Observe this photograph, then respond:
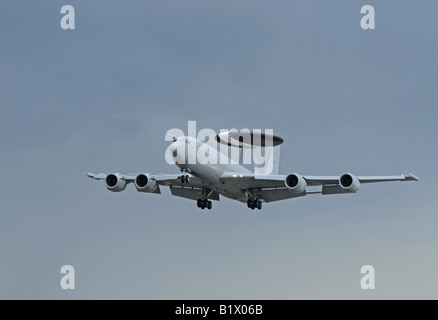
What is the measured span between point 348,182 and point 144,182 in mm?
17430

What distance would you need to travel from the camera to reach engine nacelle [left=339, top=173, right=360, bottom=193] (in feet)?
192

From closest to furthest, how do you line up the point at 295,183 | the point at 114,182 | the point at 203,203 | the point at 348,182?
the point at 348,182, the point at 295,183, the point at 114,182, the point at 203,203

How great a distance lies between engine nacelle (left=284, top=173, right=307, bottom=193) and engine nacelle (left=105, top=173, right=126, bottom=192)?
47.9 feet

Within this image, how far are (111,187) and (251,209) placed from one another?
1249 centimetres

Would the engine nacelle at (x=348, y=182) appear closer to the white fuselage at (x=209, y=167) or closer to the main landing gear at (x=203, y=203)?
the white fuselage at (x=209, y=167)

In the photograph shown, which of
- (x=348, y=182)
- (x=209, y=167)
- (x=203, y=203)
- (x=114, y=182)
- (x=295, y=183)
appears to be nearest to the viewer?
(x=209, y=167)

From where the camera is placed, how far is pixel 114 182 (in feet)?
209

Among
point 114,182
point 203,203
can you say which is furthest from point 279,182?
point 114,182

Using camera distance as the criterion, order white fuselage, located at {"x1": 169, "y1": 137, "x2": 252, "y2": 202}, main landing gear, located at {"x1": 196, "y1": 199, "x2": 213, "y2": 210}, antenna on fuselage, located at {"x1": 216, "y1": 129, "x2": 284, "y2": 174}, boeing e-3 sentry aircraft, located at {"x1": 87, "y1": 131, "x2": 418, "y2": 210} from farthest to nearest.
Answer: main landing gear, located at {"x1": 196, "y1": 199, "x2": 213, "y2": 210} < antenna on fuselage, located at {"x1": 216, "y1": 129, "x2": 284, "y2": 174} < boeing e-3 sentry aircraft, located at {"x1": 87, "y1": 131, "x2": 418, "y2": 210} < white fuselage, located at {"x1": 169, "y1": 137, "x2": 252, "y2": 202}

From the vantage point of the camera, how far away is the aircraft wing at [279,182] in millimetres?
59719

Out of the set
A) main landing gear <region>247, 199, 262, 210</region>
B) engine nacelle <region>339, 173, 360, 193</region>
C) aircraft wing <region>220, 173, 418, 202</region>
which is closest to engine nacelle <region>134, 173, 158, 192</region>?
aircraft wing <region>220, 173, 418, 202</region>

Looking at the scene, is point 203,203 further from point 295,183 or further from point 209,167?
point 295,183

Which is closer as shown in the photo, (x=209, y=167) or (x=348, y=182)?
(x=209, y=167)

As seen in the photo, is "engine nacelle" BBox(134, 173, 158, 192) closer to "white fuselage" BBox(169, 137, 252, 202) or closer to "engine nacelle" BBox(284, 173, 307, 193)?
"white fuselage" BBox(169, 137, 252, 202)
